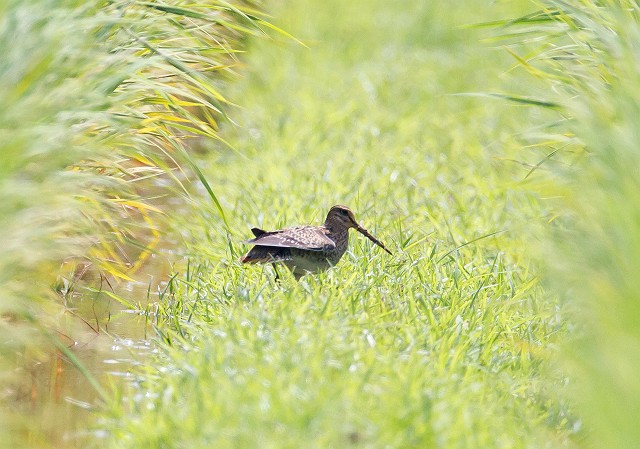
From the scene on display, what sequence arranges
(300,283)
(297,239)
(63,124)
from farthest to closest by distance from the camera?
1. (297,239)
2. (300,283)
3. (63,124)

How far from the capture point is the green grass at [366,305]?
12.8ft

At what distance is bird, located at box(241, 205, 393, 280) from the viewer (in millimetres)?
5711

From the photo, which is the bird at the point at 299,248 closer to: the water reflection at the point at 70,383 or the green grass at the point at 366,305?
the green grass at the point at 366,305

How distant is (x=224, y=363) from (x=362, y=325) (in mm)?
647

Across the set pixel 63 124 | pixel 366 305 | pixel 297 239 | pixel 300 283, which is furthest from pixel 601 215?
pixel 63 124

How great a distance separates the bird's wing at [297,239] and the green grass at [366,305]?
0.15 m

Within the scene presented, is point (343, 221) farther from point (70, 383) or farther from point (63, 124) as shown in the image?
point (63, 124)

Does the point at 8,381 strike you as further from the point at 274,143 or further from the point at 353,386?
the point at 274,143

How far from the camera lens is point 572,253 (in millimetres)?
4473

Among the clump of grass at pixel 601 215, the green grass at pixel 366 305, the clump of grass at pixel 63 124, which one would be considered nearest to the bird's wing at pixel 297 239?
the green grass at pixel 366 305

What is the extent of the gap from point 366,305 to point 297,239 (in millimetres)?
682

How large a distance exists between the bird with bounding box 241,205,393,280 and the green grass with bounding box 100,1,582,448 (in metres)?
0.10

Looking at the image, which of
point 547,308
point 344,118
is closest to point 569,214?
point 547,308

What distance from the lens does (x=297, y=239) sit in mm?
5754
